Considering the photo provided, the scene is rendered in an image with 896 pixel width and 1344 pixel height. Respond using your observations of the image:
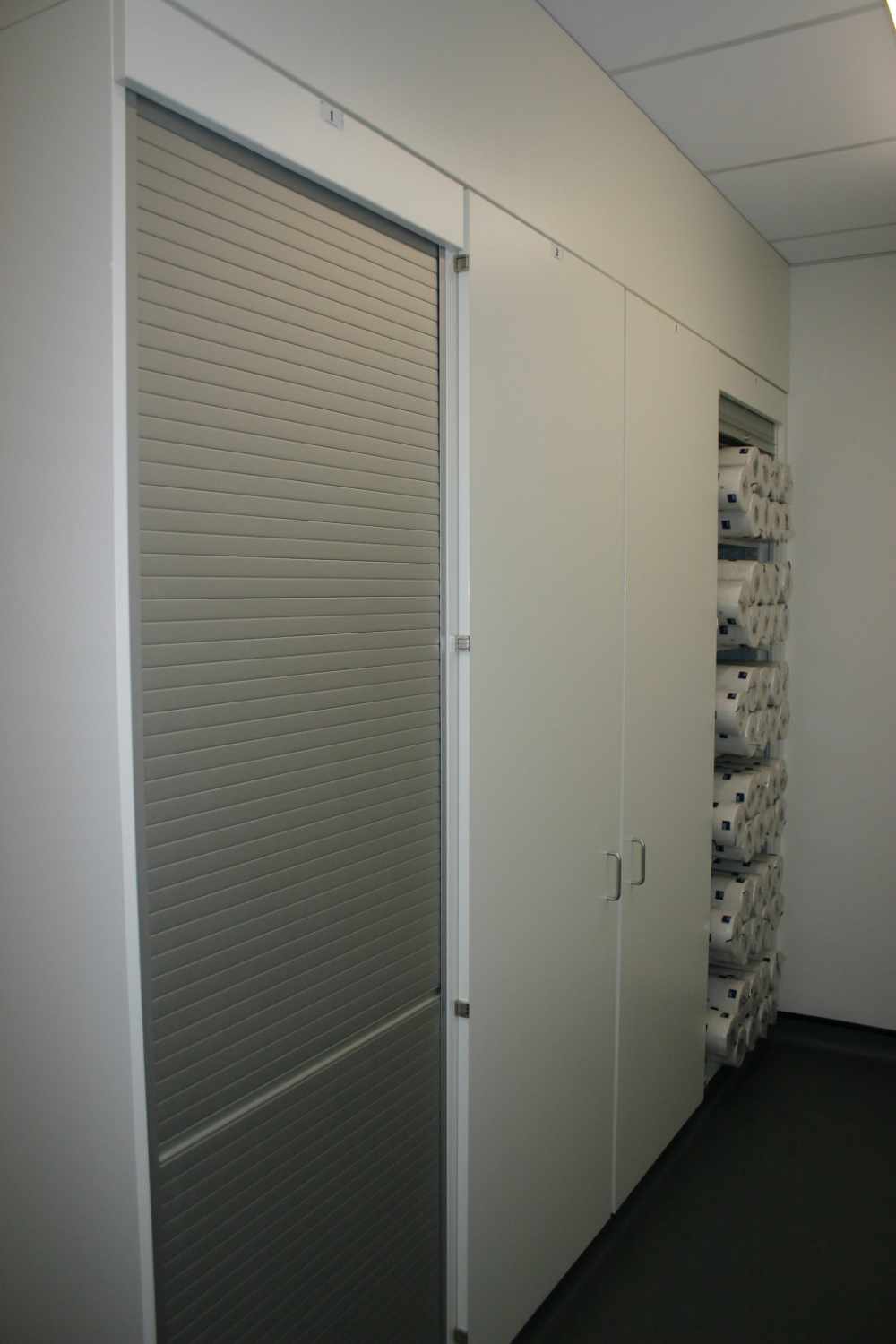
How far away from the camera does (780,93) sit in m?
2.60

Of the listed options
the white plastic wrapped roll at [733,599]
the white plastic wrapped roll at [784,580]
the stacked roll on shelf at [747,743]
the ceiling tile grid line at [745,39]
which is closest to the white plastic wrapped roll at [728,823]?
the stacked roll on shelf at [747,743]

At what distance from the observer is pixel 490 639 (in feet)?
6.65

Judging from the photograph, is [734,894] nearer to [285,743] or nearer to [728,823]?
[728,823]

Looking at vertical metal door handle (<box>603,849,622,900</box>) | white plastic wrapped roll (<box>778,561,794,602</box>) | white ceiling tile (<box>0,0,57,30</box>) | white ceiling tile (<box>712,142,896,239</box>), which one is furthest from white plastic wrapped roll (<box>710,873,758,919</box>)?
white ceiling tile (<box>0,0,57,30</box>)

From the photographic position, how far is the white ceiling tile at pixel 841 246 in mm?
3666

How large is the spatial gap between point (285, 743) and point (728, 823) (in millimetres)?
2267

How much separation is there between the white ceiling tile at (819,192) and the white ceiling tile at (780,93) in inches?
4.6

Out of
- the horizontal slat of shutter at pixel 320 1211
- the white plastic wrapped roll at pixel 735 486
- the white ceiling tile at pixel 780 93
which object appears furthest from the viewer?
the white plastic wrapped roll at pixel 735 486

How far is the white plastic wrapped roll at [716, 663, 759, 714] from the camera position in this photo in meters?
3.49

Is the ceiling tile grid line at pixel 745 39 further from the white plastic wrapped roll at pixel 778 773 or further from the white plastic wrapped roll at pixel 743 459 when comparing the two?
the white plastic wrapped roll at pixel 778 773

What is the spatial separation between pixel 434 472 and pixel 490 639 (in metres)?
0.35

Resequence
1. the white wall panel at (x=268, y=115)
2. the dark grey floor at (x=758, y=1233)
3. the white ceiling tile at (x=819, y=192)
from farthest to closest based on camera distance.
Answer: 1. the white ceiling tile at (x=819, y=192)
2. the dark grey floor at (x=758, y=1233)
3. the white wall panel at (x=268, y=115)

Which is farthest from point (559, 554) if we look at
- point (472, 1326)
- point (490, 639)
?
point (472, 1326)

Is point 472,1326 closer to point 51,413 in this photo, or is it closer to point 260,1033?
point 260,1033
